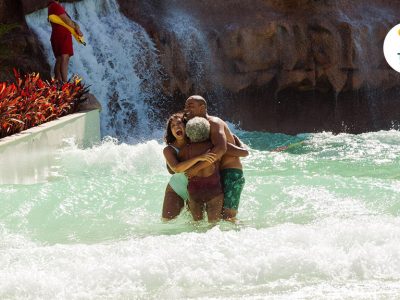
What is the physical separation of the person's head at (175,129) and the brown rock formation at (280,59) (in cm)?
1063

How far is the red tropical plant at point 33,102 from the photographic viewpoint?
32.4ft

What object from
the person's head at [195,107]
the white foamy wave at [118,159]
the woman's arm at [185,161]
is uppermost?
the person's head at [195,107]

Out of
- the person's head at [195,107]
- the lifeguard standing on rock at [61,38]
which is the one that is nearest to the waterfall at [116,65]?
the lifeguard standing on rock at [61,38]

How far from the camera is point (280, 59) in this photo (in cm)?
1894

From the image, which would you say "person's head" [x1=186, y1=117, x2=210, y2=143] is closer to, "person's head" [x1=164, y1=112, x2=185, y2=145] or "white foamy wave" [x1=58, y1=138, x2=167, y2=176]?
"person's head" [x1=164, y1=112, x2=185, y2=145]

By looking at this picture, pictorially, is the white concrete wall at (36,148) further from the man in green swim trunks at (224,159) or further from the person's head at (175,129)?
the man in green swim trunks at (224,159)

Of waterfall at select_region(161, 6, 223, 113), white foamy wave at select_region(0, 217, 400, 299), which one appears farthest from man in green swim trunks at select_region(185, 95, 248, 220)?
waterfall at select_region(161, 6, 223, 113)

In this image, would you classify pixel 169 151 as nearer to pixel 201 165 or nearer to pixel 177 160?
pixel 177 160

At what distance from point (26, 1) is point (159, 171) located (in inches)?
280

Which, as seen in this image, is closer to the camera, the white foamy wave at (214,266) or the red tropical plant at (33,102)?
the white foamy wave at (214,266)

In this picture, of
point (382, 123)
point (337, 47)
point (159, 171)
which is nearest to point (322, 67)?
point (337, 47)

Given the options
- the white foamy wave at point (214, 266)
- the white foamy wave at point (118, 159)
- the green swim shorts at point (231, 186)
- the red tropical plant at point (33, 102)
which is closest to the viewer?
the white foamy wave at point (214, 266)

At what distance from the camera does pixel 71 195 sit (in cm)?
839

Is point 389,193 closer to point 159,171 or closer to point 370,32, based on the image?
point 159,171
